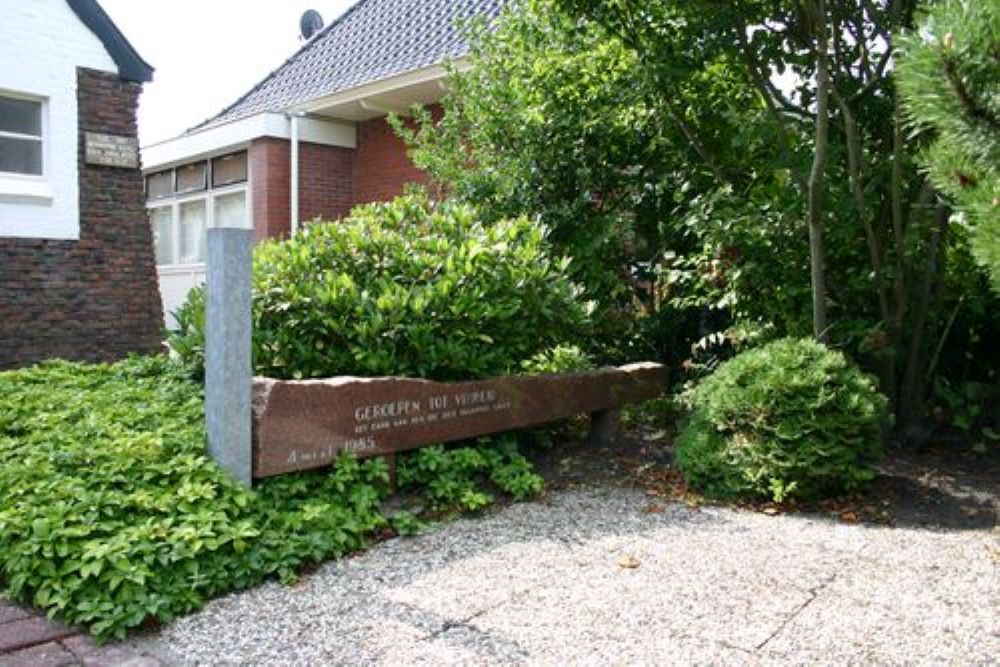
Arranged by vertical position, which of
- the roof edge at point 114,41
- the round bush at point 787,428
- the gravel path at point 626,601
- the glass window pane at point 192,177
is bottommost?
the gravel path at point 626,601

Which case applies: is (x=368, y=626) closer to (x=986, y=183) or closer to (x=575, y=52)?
(x=986, y=183)

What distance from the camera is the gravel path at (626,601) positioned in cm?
288

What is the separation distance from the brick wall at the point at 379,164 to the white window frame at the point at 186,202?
6.29ft

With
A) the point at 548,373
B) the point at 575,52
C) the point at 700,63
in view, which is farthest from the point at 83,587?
the point at 575,52

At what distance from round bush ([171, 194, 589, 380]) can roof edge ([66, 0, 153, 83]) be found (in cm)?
556

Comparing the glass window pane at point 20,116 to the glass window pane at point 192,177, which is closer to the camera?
the glass window pane at point 20,116

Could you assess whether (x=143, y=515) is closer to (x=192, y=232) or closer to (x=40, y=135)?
(x=40, y=135)

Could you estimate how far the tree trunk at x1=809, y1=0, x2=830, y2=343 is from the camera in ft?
16.8

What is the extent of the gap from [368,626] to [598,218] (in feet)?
14.6

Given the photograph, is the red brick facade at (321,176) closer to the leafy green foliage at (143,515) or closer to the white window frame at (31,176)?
the white window frame at (31,176)

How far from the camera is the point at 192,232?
1589 cm

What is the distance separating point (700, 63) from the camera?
5.84m

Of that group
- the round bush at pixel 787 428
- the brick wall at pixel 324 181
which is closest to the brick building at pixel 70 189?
the brick wall at pixel 324 181

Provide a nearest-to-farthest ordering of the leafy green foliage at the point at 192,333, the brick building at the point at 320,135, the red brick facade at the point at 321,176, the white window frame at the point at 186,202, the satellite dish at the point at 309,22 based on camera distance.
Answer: the leafy green foliage at the point at 192,333 → the brick building at the point at 320,135 → the red brick facade at the point at 321,176 → the white window frame at the point at 186,202 → the satellite dish at the point at 309,22
